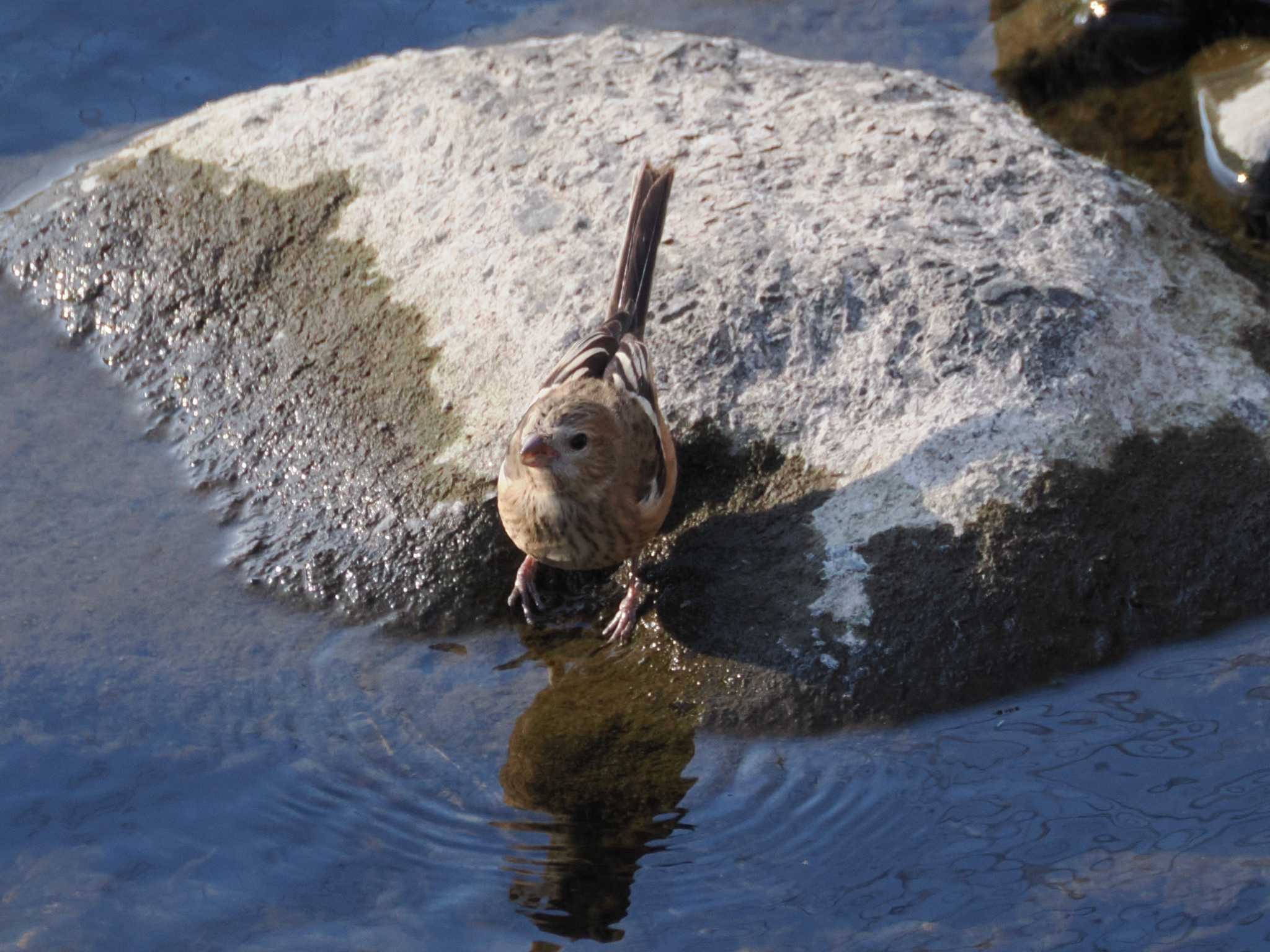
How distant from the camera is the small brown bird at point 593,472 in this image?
529cm

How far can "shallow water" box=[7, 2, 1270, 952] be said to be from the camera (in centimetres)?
429

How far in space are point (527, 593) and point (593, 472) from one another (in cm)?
61

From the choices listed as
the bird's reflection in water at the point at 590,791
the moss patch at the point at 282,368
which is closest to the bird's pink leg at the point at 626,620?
the bird's reflection in water at the point at 590,791

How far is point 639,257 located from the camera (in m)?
5.84

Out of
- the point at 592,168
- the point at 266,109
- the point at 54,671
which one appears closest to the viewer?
the point at 54,671

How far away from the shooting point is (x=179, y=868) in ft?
14.8

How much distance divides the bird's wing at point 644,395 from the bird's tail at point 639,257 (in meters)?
0.11

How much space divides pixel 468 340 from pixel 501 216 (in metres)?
0.70

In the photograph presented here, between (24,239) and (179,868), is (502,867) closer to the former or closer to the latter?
(179,868)

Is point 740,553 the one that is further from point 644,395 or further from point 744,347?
point 744,347

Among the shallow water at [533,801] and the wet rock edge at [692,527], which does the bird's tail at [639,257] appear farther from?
the shallow water at [533,801]

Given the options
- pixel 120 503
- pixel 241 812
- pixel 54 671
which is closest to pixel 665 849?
pixel 241 812

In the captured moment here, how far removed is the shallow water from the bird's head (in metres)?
0.66

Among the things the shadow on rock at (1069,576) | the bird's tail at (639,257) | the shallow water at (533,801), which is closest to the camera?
the shallow water at (533,801)
